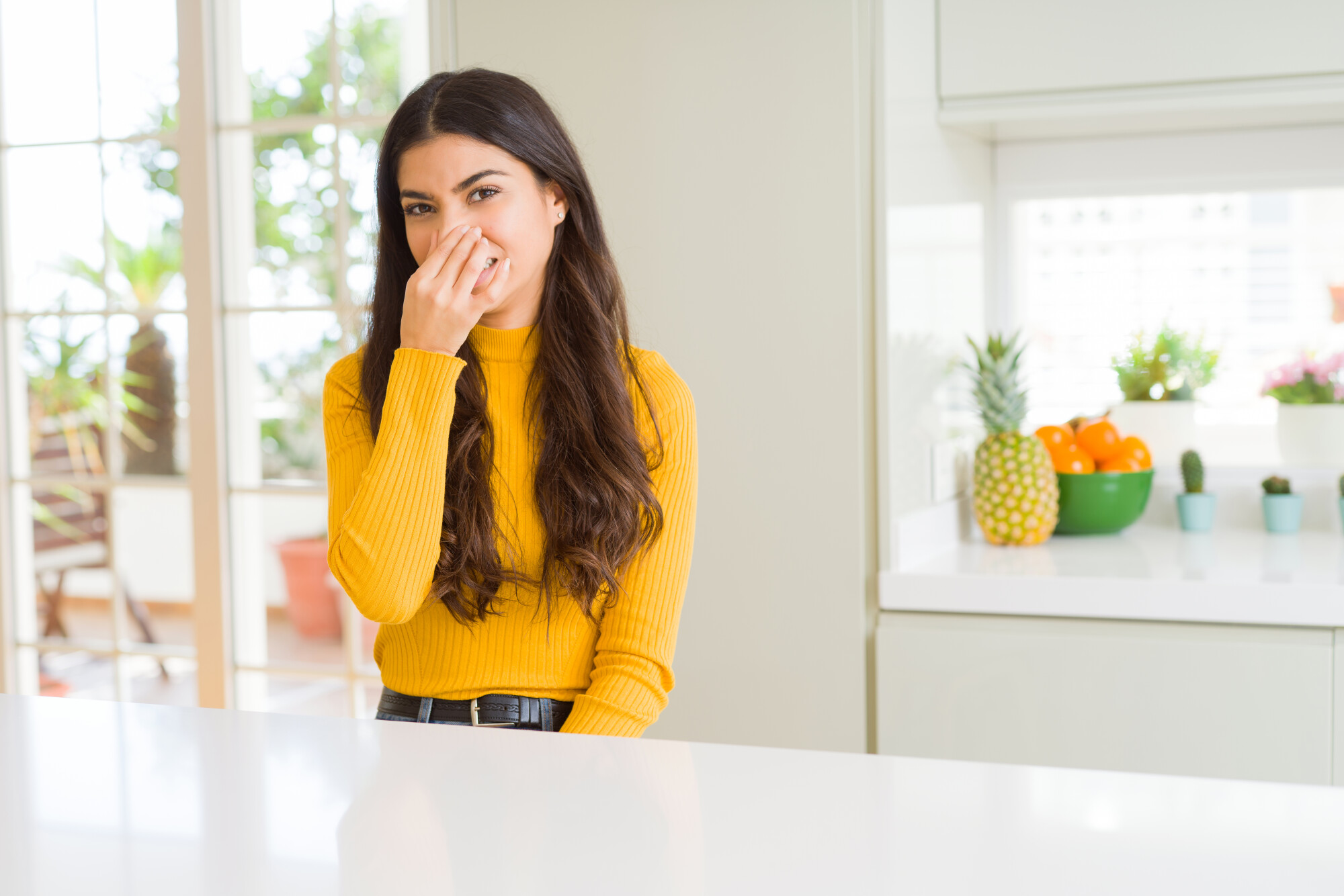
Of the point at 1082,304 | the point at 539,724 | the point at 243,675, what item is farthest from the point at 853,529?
the point at 243,675

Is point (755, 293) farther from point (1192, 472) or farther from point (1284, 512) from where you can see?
point (1284, 512)

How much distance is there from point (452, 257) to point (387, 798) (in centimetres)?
61

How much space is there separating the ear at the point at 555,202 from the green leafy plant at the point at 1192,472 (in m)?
1.48

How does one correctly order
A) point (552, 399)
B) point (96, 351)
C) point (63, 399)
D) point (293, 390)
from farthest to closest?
point (293, 390)
point (63, 399)
point (96, 351)
point (552, 399)

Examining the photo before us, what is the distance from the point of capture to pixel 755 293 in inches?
67.3

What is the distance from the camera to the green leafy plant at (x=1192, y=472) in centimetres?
214

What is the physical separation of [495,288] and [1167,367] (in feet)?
5.52

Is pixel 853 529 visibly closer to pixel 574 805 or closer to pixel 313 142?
pixel 574 805

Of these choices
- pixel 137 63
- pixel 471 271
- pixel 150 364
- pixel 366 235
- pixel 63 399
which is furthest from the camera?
pixel 150 364

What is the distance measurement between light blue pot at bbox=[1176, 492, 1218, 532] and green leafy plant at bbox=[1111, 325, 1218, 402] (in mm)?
218

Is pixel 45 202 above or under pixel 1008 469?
above

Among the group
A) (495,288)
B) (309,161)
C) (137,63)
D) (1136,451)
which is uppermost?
(137,63)

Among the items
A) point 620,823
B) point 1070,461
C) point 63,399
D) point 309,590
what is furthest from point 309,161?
point 620,823

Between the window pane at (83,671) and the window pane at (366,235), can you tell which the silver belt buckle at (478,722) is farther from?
the window pane at (83,671)
